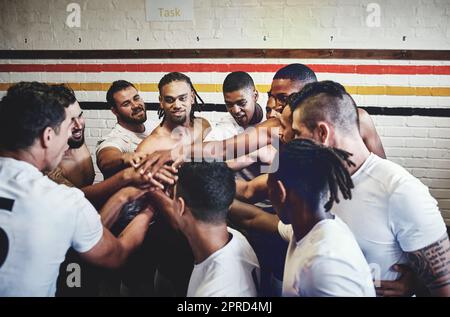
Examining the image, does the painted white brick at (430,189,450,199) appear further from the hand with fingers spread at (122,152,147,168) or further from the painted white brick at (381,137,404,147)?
the hand with fingers spread at (122,152,147,168)

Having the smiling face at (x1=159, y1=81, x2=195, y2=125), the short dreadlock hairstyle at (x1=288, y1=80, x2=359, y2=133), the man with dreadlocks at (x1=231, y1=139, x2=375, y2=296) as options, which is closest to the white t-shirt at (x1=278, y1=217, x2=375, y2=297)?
the man with dreadlocks at (x1=231, y1=139, x2=375, y2=296)

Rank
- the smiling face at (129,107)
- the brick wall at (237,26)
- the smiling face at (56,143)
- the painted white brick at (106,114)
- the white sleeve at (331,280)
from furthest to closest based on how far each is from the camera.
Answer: the painted white brick at (106,114) < the brick wall at (237,26) < the smiling face at (129,107) < the smiling face at (56,143) < the white sleeve at (331,280)

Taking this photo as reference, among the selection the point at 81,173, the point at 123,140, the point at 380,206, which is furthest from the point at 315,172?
the point at 81,173

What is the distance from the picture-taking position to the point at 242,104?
2.59 m

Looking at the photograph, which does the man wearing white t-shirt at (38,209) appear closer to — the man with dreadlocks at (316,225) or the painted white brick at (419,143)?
the man with dreadlocks at (316,225)

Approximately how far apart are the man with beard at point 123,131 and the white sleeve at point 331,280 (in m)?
1.27

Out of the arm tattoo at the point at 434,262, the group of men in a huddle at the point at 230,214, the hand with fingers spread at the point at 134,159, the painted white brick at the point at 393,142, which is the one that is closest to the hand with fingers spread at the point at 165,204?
the group of men in a huddle at the point at 230,214

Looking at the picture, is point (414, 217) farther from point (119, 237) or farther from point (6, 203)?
point (6, 203)

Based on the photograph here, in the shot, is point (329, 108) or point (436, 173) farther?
point (436, 173)

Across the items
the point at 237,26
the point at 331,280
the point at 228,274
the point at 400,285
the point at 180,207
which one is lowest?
the point at 400,285

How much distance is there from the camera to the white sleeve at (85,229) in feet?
5.15

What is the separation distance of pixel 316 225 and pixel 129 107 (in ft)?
5.74
